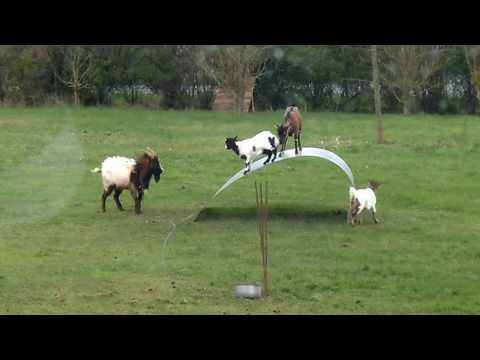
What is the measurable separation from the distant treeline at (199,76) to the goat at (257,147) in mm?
9422

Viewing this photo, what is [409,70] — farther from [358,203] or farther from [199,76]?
[358,203]

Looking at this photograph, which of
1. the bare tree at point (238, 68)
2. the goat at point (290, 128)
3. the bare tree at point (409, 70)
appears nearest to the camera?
the goat at point (290, 128)

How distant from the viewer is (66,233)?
11891 mm

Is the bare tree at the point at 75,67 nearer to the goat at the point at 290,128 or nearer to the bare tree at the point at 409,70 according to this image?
the bare tree at the point at 409,70

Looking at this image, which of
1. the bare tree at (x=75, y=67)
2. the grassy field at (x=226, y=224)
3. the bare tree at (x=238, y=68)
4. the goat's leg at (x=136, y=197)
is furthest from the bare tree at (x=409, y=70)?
the goat's leg at (x=136, y=197)

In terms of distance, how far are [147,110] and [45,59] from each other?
3.19 m

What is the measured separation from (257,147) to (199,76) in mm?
10576

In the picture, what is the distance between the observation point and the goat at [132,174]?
13070 millimetres

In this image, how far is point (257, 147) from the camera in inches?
476

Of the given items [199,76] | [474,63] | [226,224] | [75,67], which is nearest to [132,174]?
[226,224]

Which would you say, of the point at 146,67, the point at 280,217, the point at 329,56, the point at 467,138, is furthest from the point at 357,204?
the point at 146,67

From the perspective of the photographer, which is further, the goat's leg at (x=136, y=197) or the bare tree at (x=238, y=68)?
the bare tree at (x=238, y=68)

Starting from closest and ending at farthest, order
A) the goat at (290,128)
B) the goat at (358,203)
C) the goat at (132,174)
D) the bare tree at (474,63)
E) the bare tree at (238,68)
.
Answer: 1. the goat at (358,203)
2. the goat at (290,128)
3. the goat at (132,174)
4. the bare tree at (238,68)
5. the bare tree at (474,63)

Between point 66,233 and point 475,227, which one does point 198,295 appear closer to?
point 66,233
